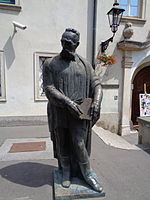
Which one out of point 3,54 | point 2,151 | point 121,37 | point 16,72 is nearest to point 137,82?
point 121,37

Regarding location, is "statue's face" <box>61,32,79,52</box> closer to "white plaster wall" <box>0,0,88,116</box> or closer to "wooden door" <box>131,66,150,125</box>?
"white plaster wall" <box>0,0,88,116</box>

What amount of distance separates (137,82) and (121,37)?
7.39 feet

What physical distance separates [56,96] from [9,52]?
4.44 meters

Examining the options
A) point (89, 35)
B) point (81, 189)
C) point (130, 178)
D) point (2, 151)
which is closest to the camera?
point (81, 189)

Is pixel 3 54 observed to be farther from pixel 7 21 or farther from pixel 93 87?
pixel 93 87

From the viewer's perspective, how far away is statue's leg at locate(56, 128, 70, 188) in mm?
1925

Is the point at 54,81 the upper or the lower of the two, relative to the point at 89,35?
lower

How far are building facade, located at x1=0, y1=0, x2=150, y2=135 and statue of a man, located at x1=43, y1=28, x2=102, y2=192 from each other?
12.7 feet

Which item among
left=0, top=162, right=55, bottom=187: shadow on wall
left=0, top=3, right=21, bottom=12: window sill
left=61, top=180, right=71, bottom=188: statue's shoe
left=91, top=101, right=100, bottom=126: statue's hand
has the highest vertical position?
left=0, top=3, right=21, bottom=12: window sill

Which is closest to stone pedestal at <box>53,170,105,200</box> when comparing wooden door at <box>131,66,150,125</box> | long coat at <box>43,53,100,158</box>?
long coat at <box>43,53,100,158</box>

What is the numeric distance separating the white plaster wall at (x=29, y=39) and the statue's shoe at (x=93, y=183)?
4054 millimetres

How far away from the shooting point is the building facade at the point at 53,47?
5.29 metres

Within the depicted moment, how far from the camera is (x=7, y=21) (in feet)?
17.0

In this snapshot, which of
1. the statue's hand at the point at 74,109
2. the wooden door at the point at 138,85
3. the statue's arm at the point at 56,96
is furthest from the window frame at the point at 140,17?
the statue's hand at the point at 74,109
